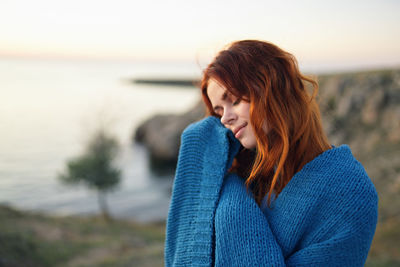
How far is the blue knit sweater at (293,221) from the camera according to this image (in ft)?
4.78

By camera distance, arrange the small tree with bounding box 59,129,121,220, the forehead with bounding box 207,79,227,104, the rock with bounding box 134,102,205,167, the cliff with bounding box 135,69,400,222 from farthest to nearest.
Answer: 1. the rock with bounding box 134,102,205,167
2. the small tree with bounding box 59,129,121,220
3. the cliff with bounding box 135,69,400,222
4. the forehead with bounding box 207,79,227,104

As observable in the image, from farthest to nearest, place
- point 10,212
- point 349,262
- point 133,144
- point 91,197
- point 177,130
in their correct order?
1. point 133,144
2. point 177,130
3. point 91,197
4. point 10,212
5. point 349,262

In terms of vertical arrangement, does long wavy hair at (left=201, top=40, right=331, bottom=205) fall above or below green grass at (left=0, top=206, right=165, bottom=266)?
above

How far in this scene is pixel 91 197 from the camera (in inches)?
765

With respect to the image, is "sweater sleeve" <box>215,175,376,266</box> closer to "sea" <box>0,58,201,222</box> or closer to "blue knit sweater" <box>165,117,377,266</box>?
"blue knit sweater" <box>165,117,377,266</box>

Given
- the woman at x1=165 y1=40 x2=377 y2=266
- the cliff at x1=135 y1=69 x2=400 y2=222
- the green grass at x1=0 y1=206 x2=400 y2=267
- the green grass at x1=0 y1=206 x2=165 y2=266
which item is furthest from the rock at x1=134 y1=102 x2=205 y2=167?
the woman at x1=165 y1=40 x2=377 y2=266

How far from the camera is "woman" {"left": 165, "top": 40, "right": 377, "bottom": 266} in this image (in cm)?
148

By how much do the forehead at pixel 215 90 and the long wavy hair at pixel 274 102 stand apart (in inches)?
1.5

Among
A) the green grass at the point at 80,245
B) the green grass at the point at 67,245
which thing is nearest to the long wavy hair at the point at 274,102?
the green grass at the point at 80,245

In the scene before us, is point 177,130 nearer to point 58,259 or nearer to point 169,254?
point 58,259

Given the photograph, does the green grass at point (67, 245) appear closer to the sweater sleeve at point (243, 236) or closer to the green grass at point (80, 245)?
the green grass at point (80, 245)

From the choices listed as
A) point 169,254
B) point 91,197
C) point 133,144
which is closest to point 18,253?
point 169,254

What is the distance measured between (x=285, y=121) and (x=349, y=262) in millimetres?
769

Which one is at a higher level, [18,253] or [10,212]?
[18,253]
